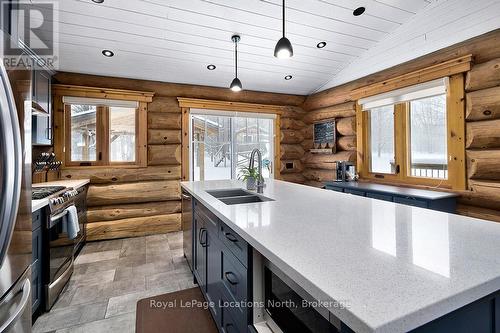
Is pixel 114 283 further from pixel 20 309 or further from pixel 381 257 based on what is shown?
pixel 381 257

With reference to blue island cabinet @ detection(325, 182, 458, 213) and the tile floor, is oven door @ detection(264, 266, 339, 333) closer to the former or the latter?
the tile floor

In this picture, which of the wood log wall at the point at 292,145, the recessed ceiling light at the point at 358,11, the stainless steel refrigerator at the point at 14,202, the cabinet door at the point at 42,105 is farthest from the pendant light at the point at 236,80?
the cabinet door at the point at 42,105

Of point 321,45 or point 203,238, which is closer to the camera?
A: point 203,238

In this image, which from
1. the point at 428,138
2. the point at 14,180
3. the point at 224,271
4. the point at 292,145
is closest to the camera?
the point at 14,180

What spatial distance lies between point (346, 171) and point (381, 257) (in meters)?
3.33

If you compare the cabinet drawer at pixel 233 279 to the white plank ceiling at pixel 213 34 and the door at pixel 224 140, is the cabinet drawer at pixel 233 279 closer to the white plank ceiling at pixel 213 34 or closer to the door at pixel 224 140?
the white plank ceiling at pixel 213 34

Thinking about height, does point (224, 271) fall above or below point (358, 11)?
below

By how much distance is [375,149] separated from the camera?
384cm

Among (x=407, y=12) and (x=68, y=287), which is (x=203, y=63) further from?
(x=68, y=287)

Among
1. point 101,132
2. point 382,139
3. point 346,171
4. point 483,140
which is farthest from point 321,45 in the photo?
point 101,132

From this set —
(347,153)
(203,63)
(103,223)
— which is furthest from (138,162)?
(347,153)

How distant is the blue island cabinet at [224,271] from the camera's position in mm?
1188

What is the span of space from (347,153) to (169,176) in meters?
3.02

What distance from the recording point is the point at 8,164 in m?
0.92
